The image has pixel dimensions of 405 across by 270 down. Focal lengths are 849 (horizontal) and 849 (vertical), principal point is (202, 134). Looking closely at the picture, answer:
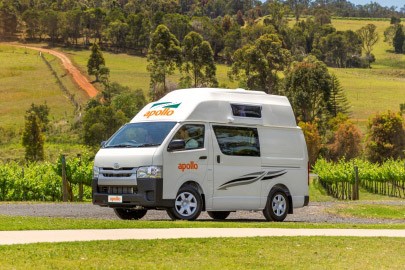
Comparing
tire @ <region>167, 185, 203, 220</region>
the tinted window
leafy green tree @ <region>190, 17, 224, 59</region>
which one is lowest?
tire @ <region>167, 185, 203, 220</region>

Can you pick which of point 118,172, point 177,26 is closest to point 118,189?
point 118,172

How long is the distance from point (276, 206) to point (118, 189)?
443cm

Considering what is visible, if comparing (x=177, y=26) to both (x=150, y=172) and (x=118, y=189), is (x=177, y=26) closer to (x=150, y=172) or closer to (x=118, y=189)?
(x=118, y=189)

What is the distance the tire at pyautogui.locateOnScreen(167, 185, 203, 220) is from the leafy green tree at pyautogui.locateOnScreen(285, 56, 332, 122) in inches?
3233

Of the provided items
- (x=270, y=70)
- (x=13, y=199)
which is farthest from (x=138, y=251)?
(x=270, y=70)

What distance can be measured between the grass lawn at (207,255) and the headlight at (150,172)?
4005mm

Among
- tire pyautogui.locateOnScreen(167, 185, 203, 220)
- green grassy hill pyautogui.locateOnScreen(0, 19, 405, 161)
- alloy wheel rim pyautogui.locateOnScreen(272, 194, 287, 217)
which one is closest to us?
tire pyautogui.locateOnScreen(167, 185, 203, 220)

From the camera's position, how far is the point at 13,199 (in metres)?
31.5

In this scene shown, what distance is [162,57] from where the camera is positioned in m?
117

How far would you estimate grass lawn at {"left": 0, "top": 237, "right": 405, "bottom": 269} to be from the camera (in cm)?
1177

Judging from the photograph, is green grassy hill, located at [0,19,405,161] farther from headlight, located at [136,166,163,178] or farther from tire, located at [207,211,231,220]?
headlight, located at [136,166,163,178]

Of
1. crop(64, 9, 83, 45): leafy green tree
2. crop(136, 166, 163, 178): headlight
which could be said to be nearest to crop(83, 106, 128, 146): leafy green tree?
crop(136, 166, 163, 178): headlight

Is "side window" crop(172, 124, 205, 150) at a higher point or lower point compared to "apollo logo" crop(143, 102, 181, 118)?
lower

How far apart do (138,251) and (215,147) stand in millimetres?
6824
